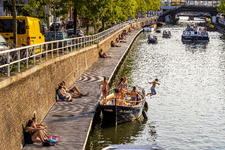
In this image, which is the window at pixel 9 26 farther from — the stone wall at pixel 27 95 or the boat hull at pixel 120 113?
the boat hull at pixel 120 113

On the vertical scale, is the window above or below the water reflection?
above

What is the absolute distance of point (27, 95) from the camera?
46.8 ft

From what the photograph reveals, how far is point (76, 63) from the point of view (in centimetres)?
2661

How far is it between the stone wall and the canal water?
2.94 metres

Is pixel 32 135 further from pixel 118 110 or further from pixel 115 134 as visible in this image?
pixel 118 110

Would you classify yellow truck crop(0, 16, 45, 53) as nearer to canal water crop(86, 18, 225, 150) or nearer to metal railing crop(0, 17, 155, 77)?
metal railing crop(0, 17, 155, 77)

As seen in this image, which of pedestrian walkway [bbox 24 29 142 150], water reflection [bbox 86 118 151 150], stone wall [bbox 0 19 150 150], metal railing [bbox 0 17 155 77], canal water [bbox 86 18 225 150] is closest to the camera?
stone wall [bbox 0 19 150 150]

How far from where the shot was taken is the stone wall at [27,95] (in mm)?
11594

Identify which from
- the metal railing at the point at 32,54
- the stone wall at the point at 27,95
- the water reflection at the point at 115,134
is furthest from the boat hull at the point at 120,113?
the metal railing at the point at 32,54

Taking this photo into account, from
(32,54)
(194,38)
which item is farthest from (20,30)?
(194,38)

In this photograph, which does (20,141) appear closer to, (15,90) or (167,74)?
(15,90)

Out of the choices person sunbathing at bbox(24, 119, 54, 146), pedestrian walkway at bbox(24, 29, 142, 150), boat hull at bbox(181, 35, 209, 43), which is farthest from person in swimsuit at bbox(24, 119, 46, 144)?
boat hull at bbox(181, 35, 209, 43)

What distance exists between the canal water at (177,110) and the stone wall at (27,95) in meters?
2.94

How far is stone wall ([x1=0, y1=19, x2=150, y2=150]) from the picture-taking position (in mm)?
11594
